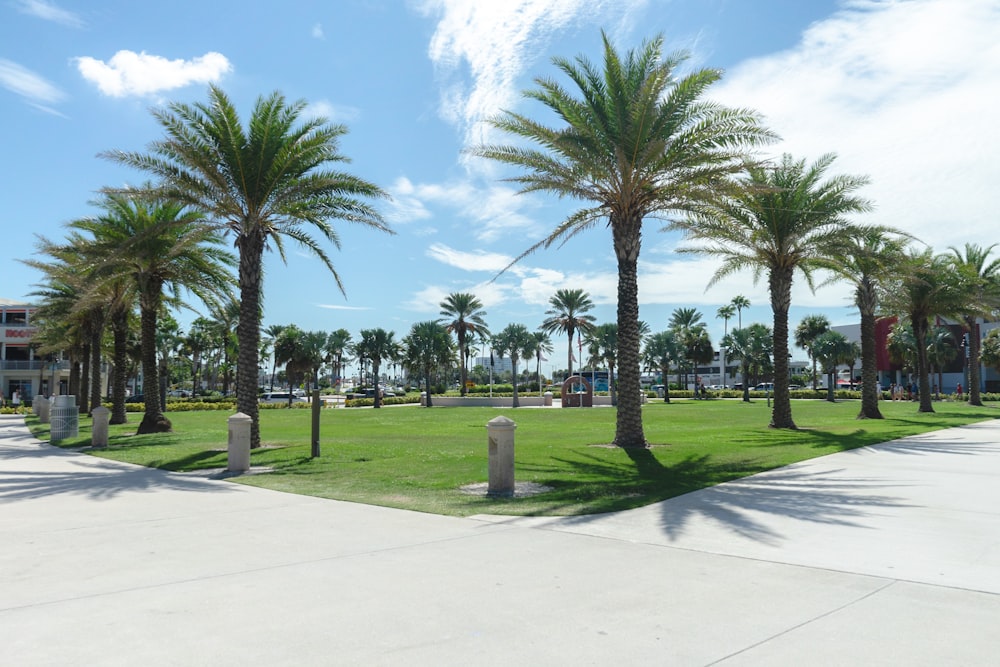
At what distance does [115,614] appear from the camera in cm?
484

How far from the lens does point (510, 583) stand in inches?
220

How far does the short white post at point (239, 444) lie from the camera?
13586 mm

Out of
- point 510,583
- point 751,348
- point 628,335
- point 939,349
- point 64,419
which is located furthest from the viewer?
point 751,348

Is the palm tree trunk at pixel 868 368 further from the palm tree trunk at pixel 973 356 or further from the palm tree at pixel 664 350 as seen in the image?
the palm tree at pixel 664 350

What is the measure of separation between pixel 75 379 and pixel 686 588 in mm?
50802

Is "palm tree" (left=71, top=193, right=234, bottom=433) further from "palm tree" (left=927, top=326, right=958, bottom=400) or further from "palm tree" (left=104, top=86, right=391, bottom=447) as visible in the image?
"palm tree" (left=927, top=326, right=958, bottom=400)

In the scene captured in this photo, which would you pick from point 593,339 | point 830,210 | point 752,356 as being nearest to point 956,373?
point 752,356

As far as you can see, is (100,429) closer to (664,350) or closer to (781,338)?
(781,338)

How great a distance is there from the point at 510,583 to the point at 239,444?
9.58 m

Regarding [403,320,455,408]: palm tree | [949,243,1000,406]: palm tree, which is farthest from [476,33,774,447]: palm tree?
[403,320,455,408]: palm tree

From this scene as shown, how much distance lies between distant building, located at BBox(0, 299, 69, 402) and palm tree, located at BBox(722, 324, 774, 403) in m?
67.3

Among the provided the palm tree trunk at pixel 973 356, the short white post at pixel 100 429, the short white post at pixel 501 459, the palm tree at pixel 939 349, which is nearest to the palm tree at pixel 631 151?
the short white post at pixel 501 459

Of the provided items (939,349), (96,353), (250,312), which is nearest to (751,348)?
(939,349)

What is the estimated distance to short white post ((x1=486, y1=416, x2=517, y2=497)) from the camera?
10.2 metres
